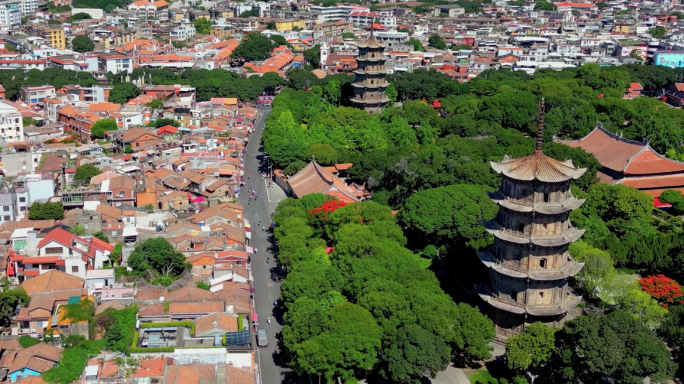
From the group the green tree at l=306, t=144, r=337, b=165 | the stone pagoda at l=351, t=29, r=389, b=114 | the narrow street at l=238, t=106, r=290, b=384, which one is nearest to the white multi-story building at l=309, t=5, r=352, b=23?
the stone pagoda at l=351, t=29, r=389, b=114

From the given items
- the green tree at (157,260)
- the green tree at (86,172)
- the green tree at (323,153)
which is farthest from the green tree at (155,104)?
the green tree at (157,260)

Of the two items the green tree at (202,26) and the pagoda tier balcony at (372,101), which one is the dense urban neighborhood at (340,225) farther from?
the green tree at (202,26)

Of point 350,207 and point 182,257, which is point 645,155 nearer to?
point 350,207

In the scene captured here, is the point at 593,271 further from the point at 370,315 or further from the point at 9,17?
the point at 9,17

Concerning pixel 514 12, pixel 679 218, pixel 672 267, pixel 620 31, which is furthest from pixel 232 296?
pixel 514 12

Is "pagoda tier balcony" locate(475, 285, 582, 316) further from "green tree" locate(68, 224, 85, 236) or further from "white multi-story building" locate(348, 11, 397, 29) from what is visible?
"white multi-story building" locate(348, 11, 397, 29)

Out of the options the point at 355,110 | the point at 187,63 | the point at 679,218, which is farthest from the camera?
the point at 187,63
